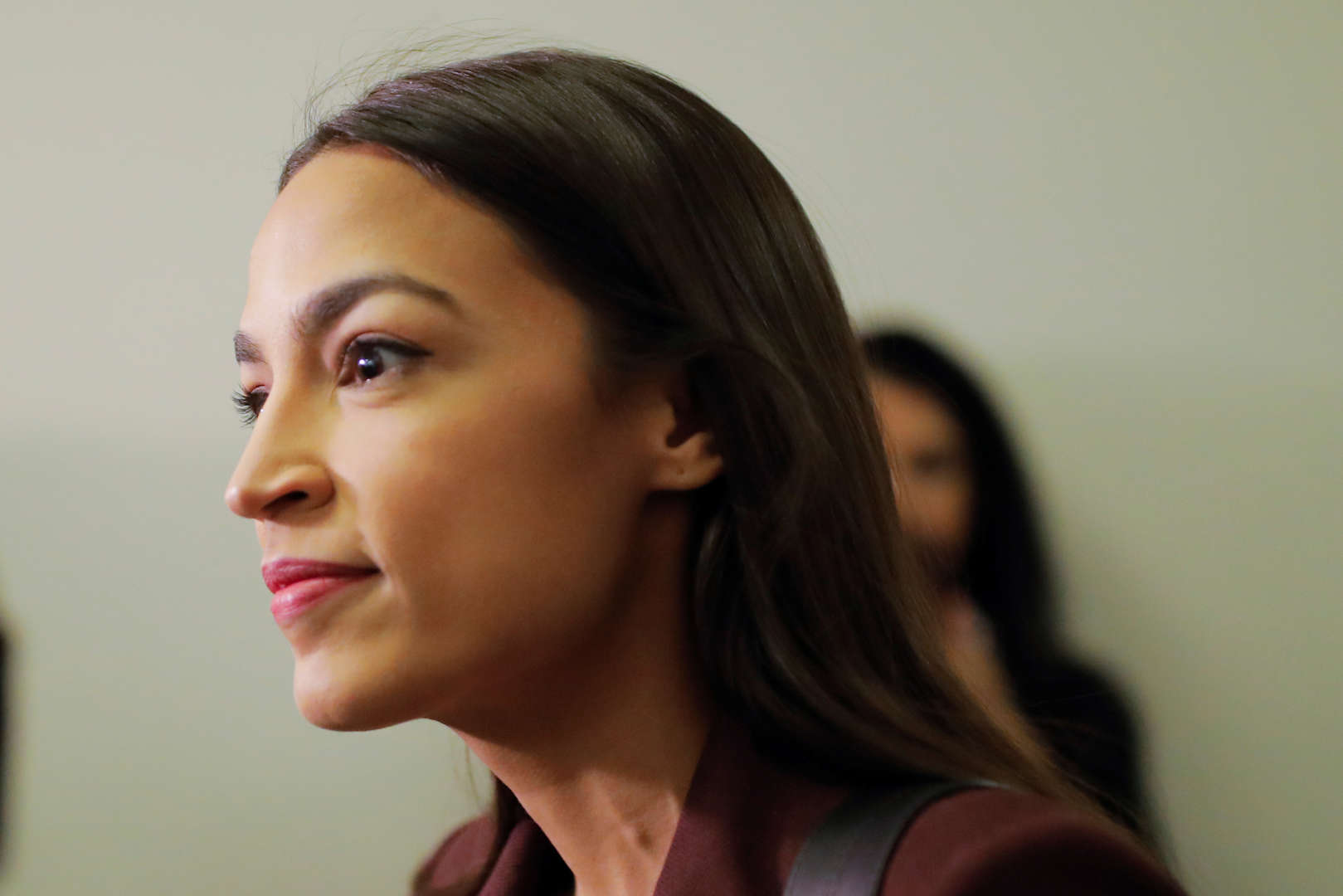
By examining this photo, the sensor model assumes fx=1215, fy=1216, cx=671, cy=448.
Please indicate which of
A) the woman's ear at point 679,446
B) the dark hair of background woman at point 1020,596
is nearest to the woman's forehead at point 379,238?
the woman's ear at point 679,446

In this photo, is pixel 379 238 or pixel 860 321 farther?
pixel 860 321

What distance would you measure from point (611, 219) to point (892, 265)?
60 cm

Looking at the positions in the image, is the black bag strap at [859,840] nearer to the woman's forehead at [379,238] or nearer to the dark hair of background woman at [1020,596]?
the woman's forehead at [379,238]

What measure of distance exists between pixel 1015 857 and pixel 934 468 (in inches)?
26.0

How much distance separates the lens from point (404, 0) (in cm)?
141

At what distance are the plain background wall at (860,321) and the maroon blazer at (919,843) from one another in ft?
1.85

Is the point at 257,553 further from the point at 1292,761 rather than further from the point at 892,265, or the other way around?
the point at 1292,761

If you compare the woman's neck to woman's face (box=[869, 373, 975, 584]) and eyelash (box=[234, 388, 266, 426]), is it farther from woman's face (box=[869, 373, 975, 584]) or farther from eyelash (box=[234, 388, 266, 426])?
woman's face (box=[869, 373, 975, 584])

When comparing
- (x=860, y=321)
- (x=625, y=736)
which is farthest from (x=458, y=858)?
(x=860, y=321)

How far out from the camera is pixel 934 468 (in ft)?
3.96

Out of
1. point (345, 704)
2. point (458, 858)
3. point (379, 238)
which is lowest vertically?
point (458, 858)

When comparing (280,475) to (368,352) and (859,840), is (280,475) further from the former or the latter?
(859,840)

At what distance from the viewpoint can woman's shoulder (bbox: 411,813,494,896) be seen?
974mm

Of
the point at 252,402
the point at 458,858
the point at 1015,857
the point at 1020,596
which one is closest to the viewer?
the point at 1015,857
